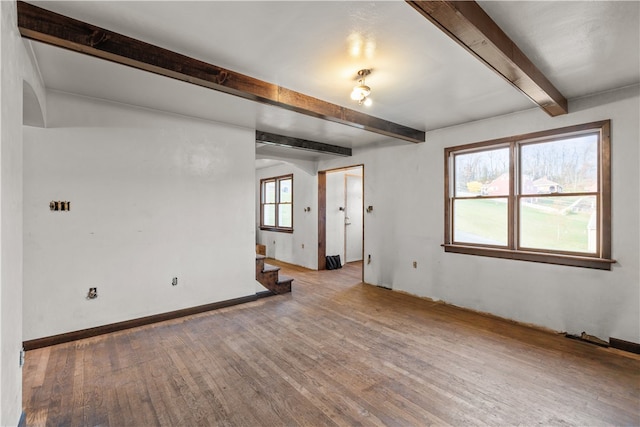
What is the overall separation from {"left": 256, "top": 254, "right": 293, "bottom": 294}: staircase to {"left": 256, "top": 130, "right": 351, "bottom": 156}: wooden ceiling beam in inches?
76.2

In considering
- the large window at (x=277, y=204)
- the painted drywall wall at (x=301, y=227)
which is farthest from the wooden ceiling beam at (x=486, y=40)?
the large window at (x=277, y=204)

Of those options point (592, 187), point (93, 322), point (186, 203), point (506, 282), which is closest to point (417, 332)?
point (506, 282)

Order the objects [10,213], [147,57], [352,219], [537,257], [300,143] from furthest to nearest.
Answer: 1. [352,219]
2. [300,143]
3. [537,257]
4. [147,57]
5. [10,213]

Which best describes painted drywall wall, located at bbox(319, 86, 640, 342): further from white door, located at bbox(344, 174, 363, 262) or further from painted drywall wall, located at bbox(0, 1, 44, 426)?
painted drywall wall, located at bbox(0, 1, 44, 426)

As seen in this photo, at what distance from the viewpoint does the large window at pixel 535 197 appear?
3336 mm

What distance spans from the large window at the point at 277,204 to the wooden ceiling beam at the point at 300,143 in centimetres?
224

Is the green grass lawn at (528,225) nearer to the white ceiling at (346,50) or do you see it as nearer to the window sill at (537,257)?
the window sill at (537,257)

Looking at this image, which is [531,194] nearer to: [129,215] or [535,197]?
[535,197]

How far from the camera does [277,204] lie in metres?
8.55

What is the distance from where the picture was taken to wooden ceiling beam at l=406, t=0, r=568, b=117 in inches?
64.8

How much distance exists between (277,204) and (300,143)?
342 cm

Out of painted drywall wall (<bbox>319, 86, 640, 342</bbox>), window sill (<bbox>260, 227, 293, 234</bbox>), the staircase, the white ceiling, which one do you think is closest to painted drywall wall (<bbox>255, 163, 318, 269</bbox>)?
window sill (<bbox>260, 227, 293, 234</bbox>)

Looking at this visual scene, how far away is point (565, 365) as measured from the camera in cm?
278

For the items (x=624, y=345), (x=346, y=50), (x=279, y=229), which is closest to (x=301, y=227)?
(x=279, y=229)
